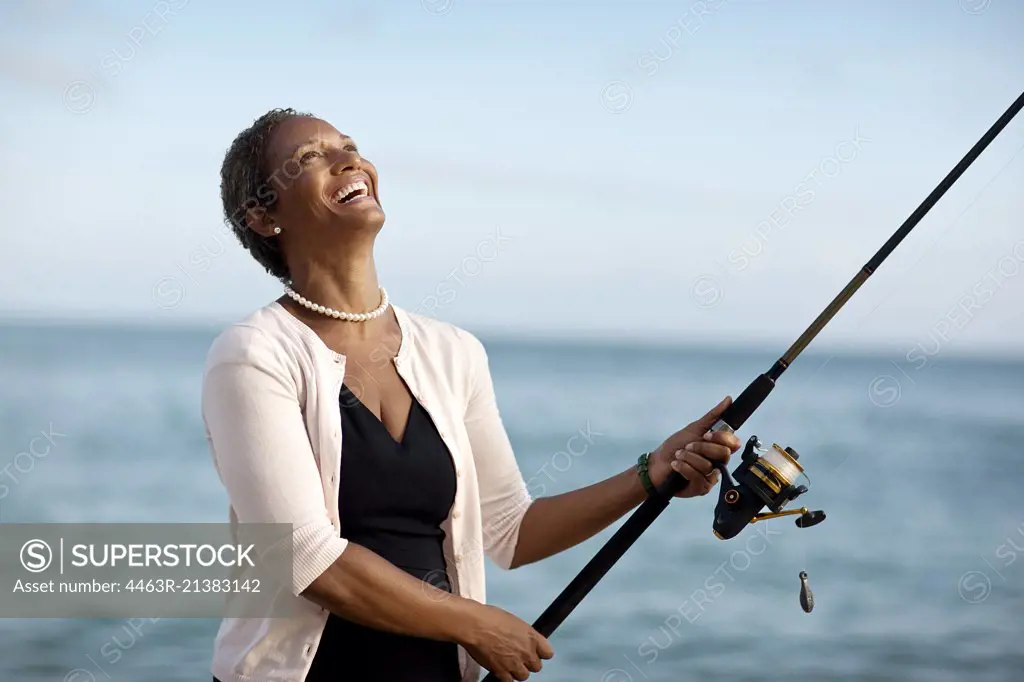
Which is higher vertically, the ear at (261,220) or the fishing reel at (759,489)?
the ear at (261,220)

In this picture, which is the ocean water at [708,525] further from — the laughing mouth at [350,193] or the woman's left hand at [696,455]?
the laughing mouth at [350,193]

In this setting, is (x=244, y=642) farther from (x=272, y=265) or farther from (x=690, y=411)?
(x=690, y=411)

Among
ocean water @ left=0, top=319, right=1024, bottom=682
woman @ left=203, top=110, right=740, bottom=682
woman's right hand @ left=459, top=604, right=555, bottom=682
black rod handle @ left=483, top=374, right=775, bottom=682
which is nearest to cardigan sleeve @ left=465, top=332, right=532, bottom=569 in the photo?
woman @ left=203, top=110, right=740, bottom=682

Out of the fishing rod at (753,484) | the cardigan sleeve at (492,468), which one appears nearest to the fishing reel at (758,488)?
the fishing rod at (753,484)

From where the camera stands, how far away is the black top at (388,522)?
1.66m

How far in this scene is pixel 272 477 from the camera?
1578 mm

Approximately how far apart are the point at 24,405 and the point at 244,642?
16082 mm

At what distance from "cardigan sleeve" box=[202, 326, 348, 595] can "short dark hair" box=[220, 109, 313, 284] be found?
0.30 metres

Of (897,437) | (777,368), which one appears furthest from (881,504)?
(777,368)

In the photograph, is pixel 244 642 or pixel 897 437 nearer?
pixel 244 642

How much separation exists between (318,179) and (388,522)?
1.67 feet

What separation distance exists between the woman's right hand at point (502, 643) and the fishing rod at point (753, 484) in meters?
A: 0.09

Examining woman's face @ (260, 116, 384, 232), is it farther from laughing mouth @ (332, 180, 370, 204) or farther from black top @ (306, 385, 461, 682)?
black top @ (306, 385, 461, 682)

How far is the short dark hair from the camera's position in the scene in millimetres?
1876
